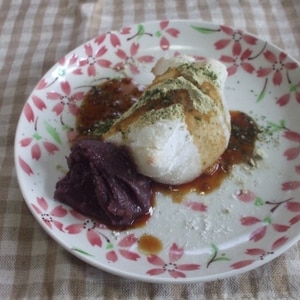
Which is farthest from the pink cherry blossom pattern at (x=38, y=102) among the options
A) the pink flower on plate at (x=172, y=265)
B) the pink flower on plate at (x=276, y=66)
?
the pink flower on plate at (x=276, y=66)

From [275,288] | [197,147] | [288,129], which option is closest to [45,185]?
[197,147]

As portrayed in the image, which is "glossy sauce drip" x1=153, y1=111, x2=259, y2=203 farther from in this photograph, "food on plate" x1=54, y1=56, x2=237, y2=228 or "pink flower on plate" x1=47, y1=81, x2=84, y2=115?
"pink flower on plate" x1=47, y1=81, x2=84, y2=115

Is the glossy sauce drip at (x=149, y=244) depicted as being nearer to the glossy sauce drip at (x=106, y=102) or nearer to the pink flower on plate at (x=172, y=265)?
the pink flower on plate at (x=172, y=265)

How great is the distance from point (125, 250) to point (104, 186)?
0.74 ft

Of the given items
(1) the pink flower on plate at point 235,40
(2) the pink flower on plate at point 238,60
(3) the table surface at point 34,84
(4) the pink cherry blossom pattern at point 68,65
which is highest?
(1) the pink flower on plate at point 235,40

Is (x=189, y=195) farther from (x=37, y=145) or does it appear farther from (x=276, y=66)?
(x=276, y=66)

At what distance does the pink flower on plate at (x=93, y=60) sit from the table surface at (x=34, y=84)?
29cm

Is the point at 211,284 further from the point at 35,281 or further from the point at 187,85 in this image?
the point at 187,85

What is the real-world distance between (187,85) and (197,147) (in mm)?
231

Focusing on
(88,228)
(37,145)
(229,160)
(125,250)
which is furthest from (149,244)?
(37,145)

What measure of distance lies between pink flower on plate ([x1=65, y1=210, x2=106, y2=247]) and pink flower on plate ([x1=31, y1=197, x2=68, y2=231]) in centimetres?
3

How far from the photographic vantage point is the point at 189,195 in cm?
172

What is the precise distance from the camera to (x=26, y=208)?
1764 mm

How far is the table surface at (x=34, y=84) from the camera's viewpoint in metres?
1.53
